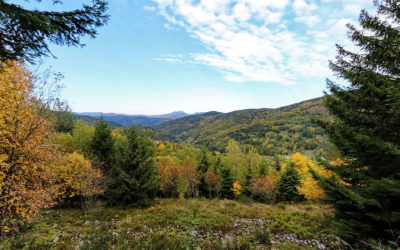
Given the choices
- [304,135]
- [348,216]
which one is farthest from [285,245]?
[304,135]

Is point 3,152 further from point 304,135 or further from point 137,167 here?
point 304,135

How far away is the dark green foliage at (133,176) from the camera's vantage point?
15.9m

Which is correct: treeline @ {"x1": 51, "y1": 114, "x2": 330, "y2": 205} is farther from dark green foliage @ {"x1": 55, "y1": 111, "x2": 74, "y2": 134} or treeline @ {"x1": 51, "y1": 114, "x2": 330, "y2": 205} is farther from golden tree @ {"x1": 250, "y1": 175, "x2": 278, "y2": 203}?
dark green foliage @ {"x1": 55, "y1": 111, "x2": 74, "y2": 134}

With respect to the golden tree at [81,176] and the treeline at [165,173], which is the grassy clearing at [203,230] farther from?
the treeline at [165,173]

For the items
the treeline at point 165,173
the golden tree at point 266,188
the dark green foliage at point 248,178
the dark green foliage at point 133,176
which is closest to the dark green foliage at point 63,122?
the treeline at point 165,173

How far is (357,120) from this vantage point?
5.22 metres

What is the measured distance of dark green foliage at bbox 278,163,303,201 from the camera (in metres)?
24.6

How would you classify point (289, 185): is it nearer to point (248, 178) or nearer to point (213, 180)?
point (248, 178)

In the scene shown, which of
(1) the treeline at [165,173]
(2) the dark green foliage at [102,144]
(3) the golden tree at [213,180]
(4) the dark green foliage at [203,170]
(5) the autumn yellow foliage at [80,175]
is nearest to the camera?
(5) the autumn yellow foliage at [80,175]

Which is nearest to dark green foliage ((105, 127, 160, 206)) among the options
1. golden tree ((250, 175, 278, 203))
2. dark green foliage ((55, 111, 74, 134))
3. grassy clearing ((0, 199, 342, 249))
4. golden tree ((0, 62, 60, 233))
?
grassy clearing ((0, 199, 342, 249))

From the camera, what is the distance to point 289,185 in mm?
25016

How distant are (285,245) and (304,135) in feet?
529

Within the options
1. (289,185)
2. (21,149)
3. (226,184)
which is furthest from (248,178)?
(21,149)

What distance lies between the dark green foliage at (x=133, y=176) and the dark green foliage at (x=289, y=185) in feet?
70.6
